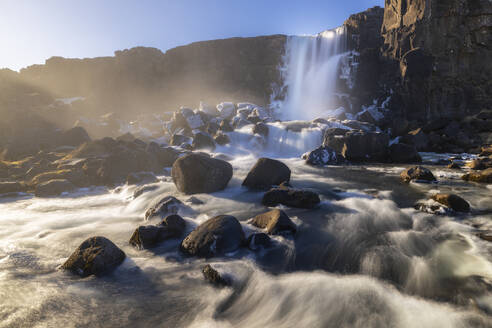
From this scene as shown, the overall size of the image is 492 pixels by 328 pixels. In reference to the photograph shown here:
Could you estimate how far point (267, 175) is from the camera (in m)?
7.25

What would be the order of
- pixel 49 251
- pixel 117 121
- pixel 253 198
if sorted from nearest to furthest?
pixel 49 251
pixel 253 198
pixel 117 121

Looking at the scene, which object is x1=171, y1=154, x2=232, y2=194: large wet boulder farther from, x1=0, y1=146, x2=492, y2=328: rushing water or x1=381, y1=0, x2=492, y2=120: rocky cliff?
x1=381, y1=0, x2=492, y2=120: rocky cliff

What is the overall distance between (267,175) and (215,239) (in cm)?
385

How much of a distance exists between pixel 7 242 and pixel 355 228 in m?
6.34

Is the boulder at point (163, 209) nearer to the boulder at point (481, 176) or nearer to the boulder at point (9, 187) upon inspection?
the boulder at point (9, 187)

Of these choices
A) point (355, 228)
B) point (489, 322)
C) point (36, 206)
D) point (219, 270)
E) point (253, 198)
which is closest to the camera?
point (489, 322)

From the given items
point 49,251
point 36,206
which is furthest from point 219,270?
point 36,206

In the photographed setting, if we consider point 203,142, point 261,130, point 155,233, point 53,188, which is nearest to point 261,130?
point 261,130

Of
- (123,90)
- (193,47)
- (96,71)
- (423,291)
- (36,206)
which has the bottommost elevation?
(36,206)

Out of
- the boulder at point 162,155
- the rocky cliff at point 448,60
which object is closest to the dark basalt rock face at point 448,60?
the rocky cliff at point 448,60

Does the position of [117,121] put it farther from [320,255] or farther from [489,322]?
[489,322]

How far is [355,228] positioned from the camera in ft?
14.7

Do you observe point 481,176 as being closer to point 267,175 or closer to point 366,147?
point 366,147

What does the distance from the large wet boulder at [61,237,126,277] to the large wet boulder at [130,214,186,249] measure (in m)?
0.49
